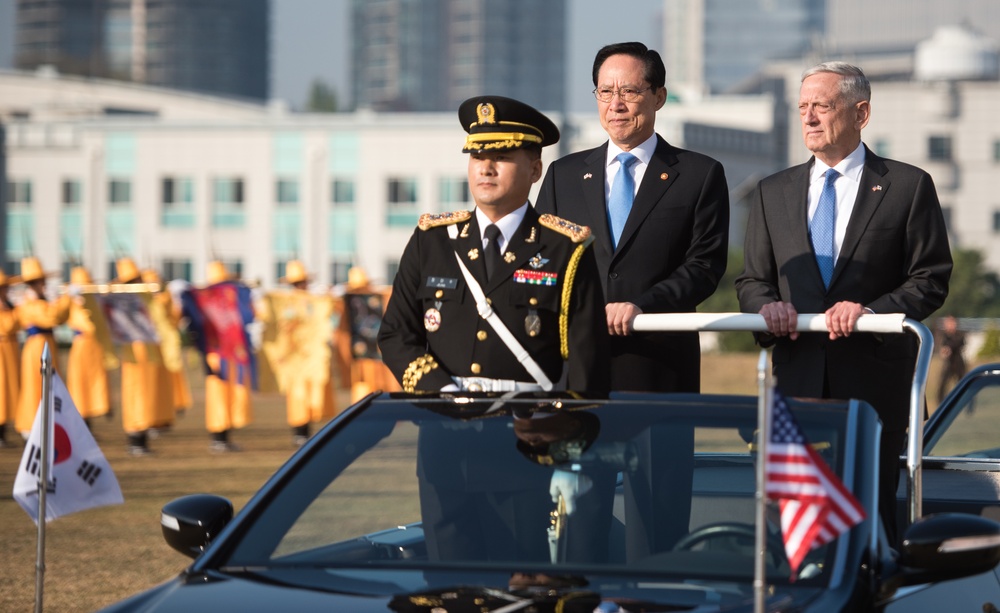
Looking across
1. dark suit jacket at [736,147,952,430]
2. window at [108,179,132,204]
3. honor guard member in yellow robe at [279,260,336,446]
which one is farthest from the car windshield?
window at [108,179,132,204]

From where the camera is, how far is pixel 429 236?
5.19 metres

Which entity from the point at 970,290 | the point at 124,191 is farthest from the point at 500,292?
the point at 124,191

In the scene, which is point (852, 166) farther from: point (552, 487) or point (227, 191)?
point (227, 191)

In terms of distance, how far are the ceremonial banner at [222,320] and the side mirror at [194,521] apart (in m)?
16.8

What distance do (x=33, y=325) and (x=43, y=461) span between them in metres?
14.8

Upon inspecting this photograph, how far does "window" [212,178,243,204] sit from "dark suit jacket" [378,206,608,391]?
79.1 metres

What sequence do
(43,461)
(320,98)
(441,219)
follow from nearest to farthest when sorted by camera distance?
(441,219), (43,461), (320,98)

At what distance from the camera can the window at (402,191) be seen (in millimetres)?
83188

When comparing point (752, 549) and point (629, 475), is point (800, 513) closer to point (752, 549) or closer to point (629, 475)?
point (752, 549)

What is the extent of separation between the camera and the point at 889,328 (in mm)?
5047

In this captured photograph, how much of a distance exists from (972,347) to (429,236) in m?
59.2

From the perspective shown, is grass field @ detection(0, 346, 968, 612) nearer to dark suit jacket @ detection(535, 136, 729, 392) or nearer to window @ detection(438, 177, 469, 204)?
dark suit jacket @ detection(535, 136, 729, 392)

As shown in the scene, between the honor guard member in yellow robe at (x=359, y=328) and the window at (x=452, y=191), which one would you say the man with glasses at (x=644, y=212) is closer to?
the honor guard member in yellow robe at (x=359, y=328)

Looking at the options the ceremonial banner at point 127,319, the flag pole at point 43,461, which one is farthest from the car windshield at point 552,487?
the ceremonial banner at point 127,319
